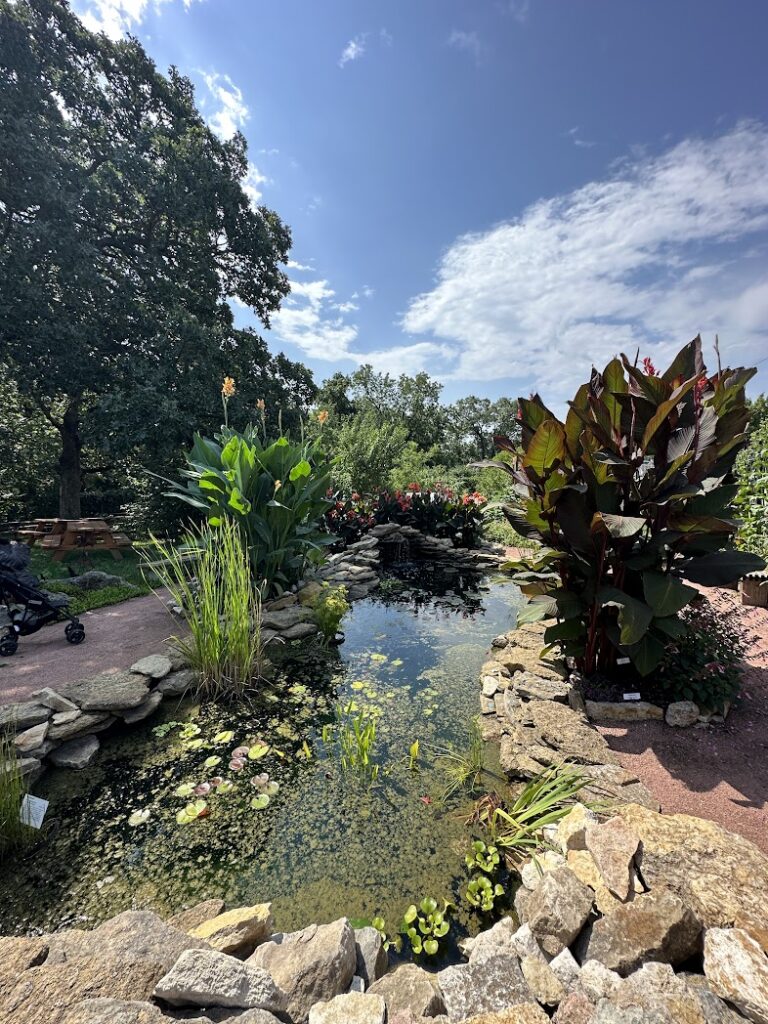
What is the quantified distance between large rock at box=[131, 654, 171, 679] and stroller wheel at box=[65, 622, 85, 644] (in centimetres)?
101

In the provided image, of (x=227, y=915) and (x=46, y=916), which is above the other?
(x=227, y=915)

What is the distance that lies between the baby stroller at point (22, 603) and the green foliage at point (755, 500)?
6.33m

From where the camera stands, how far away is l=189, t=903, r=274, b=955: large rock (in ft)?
4.23

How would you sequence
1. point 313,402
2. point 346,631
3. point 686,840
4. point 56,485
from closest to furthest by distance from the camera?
point 686,840 → point 346,631 → point 56,485 → point 313,402

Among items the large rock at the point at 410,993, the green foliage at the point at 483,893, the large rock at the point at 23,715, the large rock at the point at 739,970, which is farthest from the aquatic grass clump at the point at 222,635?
the large rock at the point at 739,970

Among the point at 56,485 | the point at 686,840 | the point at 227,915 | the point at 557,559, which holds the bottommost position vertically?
the point at 227,915

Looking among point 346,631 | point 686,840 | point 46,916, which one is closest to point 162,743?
point 46,916

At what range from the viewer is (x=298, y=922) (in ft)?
5.11

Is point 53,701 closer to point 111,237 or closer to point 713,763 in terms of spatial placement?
point 713,763

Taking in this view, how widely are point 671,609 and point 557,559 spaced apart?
25.5 inches

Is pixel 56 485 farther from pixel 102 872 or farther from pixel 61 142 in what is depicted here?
pixel 102 872

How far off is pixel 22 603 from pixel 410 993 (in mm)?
3950

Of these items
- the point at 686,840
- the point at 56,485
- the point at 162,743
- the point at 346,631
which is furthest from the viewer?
the point at 56,485

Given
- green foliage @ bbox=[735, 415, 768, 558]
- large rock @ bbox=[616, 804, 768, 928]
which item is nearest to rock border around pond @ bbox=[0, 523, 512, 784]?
large rock @ bbox=[616, 804, 768, 928]
